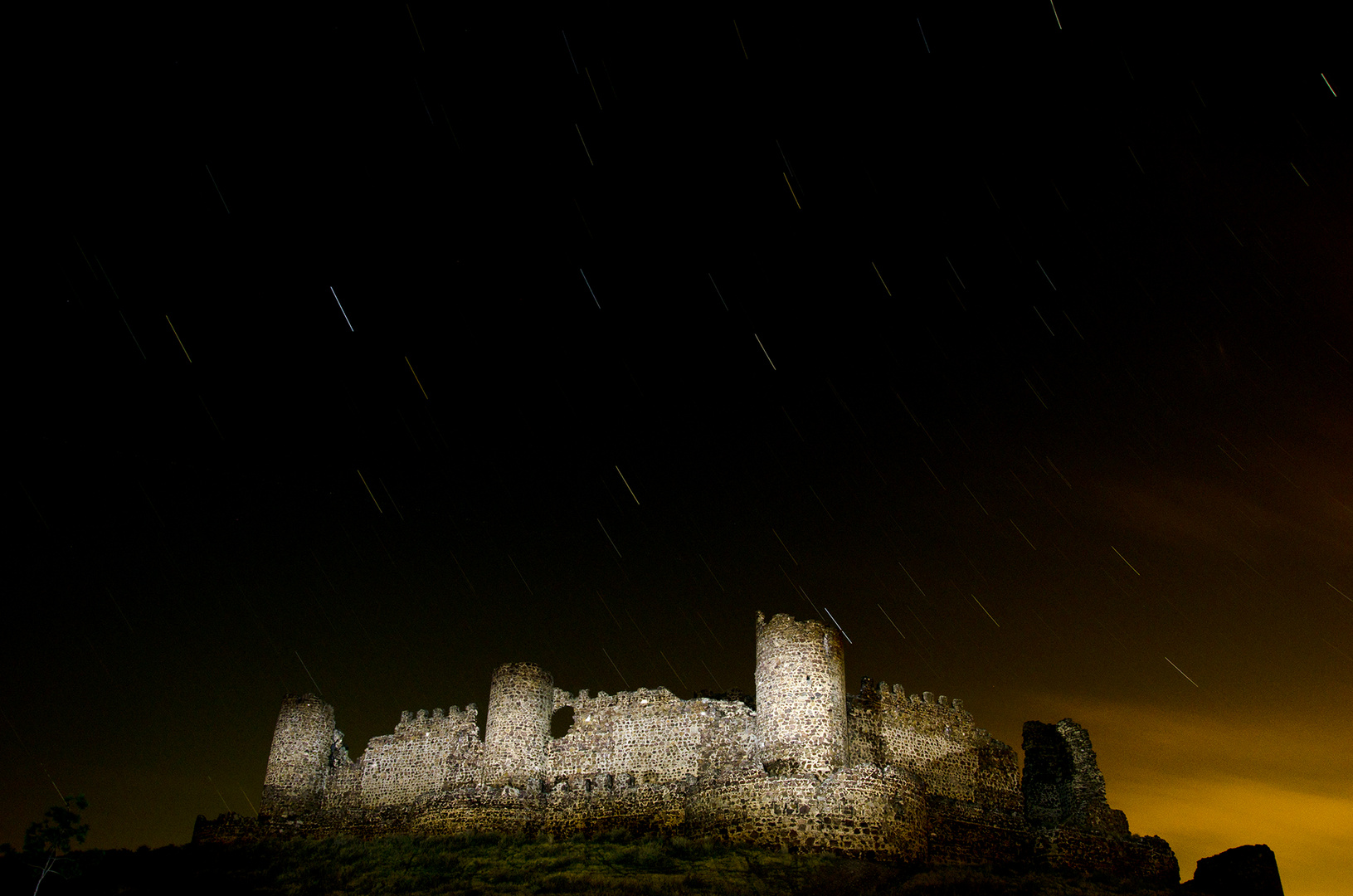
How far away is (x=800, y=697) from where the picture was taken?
30109 mm

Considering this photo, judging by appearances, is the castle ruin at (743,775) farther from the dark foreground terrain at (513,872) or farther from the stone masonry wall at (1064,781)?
the dark foreground terrain at (513,872)

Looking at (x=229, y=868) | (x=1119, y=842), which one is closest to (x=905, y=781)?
(x=1119, y=842)

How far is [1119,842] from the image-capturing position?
102 ft

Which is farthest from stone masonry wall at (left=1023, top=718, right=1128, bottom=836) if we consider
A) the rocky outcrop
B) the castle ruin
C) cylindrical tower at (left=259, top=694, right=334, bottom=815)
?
cylindrical tower at (left=259, top=694, right=334, bottom=815)

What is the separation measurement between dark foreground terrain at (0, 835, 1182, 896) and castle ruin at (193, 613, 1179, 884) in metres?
1.53

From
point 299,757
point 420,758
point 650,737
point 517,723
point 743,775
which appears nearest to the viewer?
point 743,775

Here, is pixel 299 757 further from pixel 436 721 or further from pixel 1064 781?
pixel 1064 781

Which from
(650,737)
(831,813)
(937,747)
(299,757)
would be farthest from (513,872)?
(299,757)

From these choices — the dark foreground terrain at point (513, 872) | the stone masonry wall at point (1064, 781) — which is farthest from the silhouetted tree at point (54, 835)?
the stone masonry wall at point (1064, 781)

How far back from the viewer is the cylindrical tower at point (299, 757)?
38.7 meters

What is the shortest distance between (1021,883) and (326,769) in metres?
27.2

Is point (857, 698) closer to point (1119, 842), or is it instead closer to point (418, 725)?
point (1119, 842)

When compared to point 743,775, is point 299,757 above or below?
above

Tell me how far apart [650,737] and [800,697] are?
6.20 m
